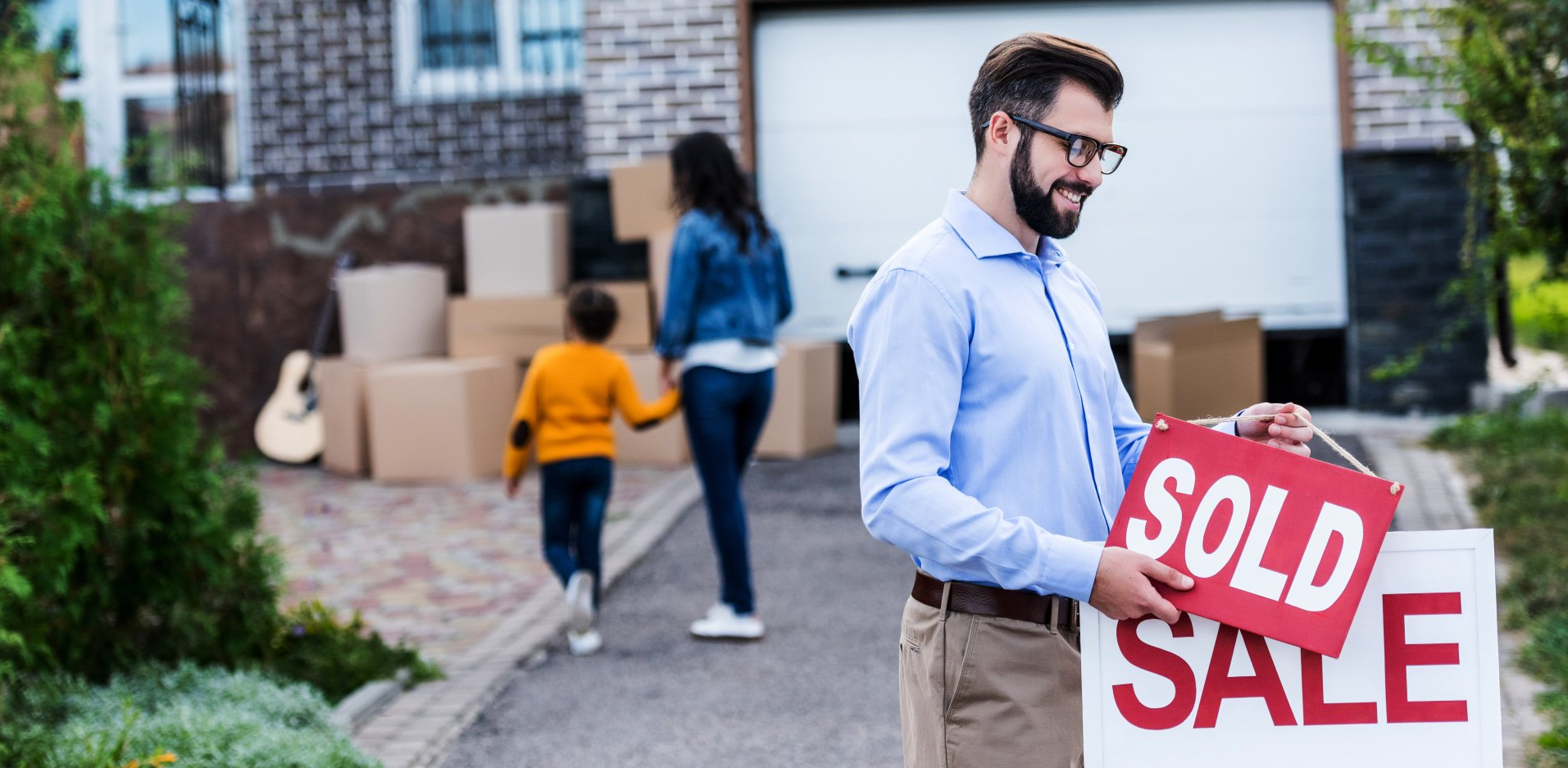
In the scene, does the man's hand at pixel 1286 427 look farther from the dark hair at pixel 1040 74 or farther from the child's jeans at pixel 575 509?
the child's jeans at pixel 575 509

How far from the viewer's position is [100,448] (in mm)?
4375

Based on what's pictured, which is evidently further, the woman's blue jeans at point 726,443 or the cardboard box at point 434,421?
the cardboard box at point 434,421

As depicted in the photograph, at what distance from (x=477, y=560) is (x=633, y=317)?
3.03m

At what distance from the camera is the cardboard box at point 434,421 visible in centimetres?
987

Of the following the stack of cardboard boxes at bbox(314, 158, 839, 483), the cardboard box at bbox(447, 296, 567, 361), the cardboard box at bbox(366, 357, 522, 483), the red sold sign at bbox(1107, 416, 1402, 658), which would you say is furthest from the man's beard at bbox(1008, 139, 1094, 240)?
the cardboard box at bbox(447, 296, 567, 361)

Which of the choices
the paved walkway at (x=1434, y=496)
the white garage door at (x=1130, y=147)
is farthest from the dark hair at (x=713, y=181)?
the white garage door at (x=1130, y=147)

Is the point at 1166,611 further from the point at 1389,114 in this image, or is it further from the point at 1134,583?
the point at 1389,114

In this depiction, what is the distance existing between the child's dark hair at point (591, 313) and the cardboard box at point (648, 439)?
13.4 feet

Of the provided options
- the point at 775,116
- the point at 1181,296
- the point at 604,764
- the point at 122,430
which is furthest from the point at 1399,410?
the point at 122,430

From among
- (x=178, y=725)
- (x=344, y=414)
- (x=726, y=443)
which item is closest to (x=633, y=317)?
(x=344, y=414)

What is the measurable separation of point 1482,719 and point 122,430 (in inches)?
146

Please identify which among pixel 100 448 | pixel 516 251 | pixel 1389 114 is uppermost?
pixel 1389 114

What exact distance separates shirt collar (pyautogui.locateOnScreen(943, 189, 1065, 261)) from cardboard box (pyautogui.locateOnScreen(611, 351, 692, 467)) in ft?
25.7

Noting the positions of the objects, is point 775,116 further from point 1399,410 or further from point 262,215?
point 1399,410
